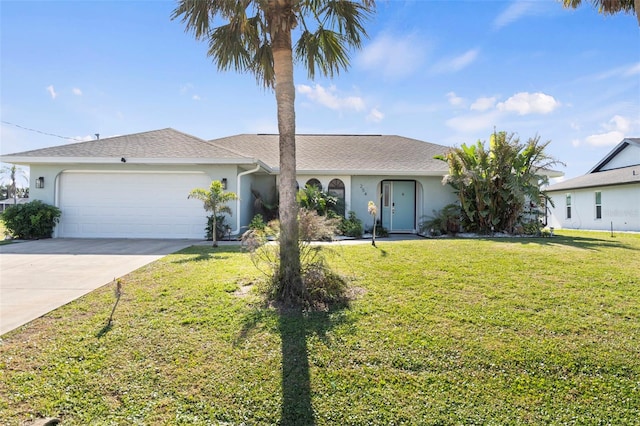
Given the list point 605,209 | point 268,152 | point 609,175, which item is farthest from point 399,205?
point 609,175

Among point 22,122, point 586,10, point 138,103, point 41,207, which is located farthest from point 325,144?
point 22,122

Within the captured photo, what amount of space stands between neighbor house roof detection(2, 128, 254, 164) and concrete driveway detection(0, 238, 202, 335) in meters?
3.03

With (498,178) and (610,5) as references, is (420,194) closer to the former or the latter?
(498,178)

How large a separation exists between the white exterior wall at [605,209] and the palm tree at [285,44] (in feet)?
48.4

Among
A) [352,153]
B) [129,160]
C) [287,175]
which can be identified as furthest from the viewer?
[352,153]

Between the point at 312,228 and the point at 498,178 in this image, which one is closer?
the point at 312,228

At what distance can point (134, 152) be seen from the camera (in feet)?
39.3

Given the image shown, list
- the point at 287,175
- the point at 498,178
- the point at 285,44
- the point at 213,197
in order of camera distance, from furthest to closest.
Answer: the point at 498,178 < the point at 213,197 < the point at 285,44 < the point at 287,175

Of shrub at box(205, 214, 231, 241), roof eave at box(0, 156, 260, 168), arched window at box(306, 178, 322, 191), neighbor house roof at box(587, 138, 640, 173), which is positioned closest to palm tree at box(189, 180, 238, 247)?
shrub at box(205, 214, 231, 241)

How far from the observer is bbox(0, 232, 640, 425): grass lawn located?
A: 8.82ft

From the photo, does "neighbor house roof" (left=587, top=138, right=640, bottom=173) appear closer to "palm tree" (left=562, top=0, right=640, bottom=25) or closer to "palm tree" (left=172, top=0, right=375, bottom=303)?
"palm tree" (left=562, top=0, right=640, bottom=25)

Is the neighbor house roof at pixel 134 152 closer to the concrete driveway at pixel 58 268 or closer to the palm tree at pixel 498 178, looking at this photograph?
the concrete driveway at pixel 58 268

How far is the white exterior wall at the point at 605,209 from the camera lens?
54.1ft

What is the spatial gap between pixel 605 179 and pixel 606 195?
1.12 metres
